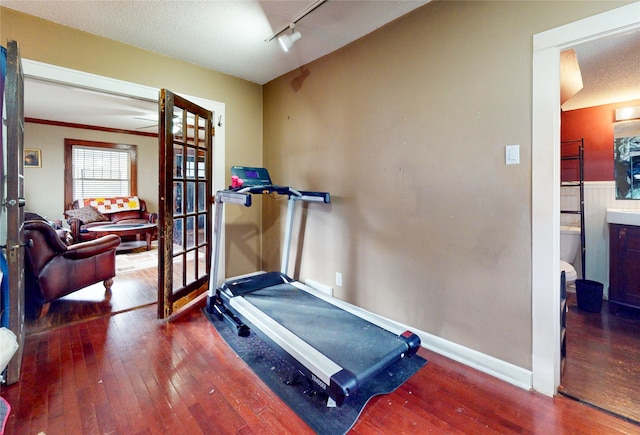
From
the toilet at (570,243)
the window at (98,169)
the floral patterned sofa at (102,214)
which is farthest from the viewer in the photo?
the window at (98,169)

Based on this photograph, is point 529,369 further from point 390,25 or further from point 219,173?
point 219,173

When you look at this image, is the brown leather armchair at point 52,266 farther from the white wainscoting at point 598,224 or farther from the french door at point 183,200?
the white wainscoting at point 598,224

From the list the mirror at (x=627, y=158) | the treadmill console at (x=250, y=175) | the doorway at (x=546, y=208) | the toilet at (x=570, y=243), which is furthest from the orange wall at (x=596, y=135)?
the treadmill console at (x=250, y=175)

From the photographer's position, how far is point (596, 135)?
11.1ft

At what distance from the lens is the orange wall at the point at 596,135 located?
3275mm

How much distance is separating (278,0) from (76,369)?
2.86 m

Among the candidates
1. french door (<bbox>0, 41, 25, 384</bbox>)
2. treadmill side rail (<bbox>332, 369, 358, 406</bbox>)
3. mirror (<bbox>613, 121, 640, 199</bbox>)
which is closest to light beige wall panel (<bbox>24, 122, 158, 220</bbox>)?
french door (<bbox>0, 41, 25, 384</bbox>)

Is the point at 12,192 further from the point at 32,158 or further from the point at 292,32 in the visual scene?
the point at 32,158

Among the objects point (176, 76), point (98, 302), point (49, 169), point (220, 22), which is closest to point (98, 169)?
point (49, 169)

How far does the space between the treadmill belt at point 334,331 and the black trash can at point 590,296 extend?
2.22m

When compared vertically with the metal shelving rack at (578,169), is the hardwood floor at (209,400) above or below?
below

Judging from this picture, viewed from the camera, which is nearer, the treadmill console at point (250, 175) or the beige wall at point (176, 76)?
the beige wall at point (176, 76)

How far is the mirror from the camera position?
122 inches

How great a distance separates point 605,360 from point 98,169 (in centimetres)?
854
